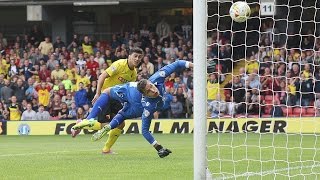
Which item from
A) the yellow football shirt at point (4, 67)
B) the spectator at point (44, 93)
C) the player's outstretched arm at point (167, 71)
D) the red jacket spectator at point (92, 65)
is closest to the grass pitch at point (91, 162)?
the player's outstretched arm at point (167, 71)

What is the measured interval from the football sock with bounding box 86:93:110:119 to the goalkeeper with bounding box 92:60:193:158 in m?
0.03

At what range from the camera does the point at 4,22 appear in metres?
33.5

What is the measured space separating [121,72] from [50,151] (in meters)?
2.33

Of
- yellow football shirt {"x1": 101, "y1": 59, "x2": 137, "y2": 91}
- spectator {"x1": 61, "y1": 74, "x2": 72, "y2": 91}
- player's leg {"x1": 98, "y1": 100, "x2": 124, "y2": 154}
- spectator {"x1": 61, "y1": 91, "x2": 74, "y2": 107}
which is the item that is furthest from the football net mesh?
spectator {"x1": 61, "y1": 74, "x2": 72, "y2": 91}

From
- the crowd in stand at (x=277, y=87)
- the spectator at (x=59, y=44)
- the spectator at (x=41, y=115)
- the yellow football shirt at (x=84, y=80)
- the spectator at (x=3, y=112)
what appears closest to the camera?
the crowd in stand at (x=277, y=87)

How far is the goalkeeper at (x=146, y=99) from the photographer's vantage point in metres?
13.5

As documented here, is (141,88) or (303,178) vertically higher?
(141,88)

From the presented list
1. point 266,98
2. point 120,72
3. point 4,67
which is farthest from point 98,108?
point 4,67

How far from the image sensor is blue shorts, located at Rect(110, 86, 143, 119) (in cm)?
1419

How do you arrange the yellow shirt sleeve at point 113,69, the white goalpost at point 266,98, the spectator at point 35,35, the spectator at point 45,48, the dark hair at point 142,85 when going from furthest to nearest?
1. the spectator at point 35,35
2. the spectator at point 45,48
3. the yellow shirt sleeve at point 113,69
4. the white goalpost at point 266,98
5. the dark hair at point 142,85

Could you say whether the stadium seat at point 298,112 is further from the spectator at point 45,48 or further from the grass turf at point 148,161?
the spectator at point 45,48

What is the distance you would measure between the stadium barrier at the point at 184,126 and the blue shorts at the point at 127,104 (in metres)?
7.02

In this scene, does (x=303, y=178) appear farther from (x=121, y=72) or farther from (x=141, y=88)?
(x=121, y=72)

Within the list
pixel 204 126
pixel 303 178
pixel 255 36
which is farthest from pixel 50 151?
pixel 255 36
